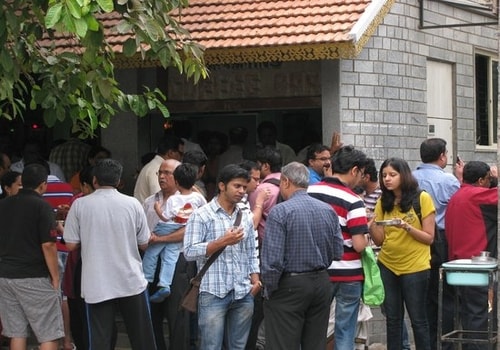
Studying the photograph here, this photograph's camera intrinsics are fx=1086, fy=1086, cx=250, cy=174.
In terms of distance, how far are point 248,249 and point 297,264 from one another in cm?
83

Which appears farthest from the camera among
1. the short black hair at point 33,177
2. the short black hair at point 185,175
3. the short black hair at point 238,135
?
the short black hair at point 238,135

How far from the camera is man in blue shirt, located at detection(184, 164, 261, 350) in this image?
29.6ft

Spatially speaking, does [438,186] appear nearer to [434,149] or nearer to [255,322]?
[434,149]

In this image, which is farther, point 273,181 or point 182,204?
point 273,181

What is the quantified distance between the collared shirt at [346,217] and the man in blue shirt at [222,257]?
71cm

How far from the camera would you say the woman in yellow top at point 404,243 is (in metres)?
9.90

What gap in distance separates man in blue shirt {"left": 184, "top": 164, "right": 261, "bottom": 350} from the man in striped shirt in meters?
0.75

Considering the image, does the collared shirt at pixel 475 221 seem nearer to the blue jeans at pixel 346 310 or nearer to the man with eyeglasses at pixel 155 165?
the blue jeans at pixel 346 310

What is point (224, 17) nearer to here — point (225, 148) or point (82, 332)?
point (225, 148)

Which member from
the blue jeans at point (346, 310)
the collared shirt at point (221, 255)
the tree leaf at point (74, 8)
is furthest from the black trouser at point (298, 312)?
the tree leaf at point (74, 8)

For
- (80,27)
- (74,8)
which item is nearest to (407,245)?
(80,27)

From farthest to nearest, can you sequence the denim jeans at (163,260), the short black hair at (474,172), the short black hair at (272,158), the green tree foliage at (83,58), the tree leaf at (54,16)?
the short black hair at (272,158), the denim jeans at (163,260), the short black hair at (474,172), the green tree foliage at (83,58), the tree leaf at (54,16)

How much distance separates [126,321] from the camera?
9.50m

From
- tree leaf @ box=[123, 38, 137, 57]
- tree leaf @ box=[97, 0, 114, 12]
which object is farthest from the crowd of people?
tree leaf @ box=[97, 0, 114, 12]
